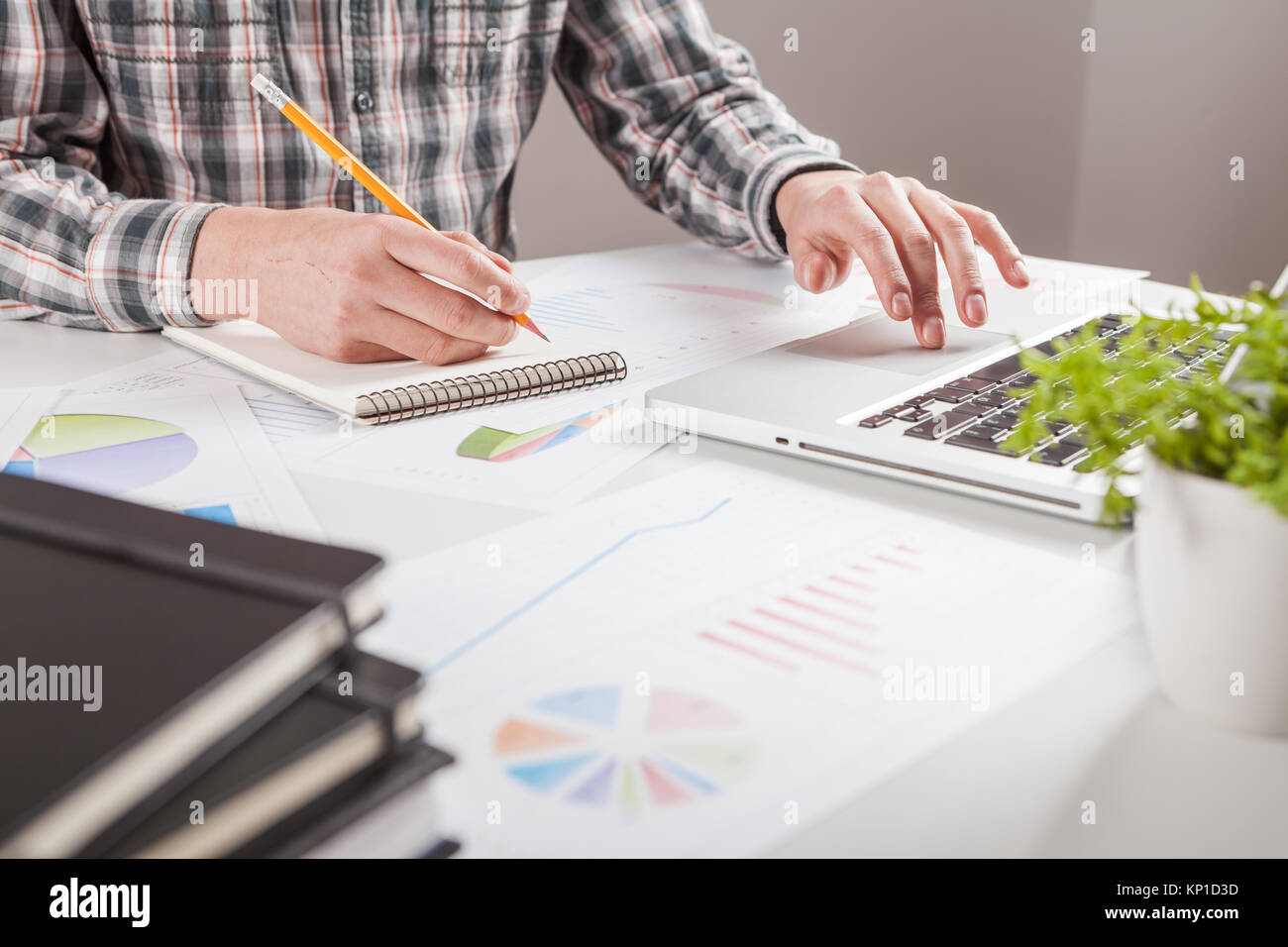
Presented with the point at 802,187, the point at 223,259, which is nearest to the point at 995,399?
the point at 802,187

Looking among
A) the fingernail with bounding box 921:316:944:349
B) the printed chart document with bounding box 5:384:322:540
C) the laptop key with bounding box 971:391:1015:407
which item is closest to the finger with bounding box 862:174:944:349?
the fingernail with bounding box 921:316:944:349

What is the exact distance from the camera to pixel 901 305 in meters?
0.76

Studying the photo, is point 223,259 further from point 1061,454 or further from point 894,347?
point 1061,454

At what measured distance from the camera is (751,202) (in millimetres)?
1062

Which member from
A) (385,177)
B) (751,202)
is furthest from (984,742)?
(385,177)

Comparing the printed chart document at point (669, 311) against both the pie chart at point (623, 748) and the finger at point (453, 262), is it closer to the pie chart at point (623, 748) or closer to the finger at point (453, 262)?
the finger at point (453, 262)

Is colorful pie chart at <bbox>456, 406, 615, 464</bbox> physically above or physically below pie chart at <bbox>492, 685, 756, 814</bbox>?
above

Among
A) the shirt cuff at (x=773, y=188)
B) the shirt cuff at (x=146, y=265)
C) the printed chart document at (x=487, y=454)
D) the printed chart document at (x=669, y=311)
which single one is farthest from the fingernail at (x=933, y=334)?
the shirt cuff at (x=146, y=265)

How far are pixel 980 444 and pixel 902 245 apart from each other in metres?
0.32

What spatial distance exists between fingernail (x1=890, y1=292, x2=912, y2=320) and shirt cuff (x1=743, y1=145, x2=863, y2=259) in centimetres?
30

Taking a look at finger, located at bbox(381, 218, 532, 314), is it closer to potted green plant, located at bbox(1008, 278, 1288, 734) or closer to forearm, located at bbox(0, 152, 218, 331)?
forearm, located at bbox(0, 152, 218, 331)

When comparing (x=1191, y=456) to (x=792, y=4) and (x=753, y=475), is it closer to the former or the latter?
(x=753, y=475)

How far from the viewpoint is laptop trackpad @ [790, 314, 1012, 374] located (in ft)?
2.34
